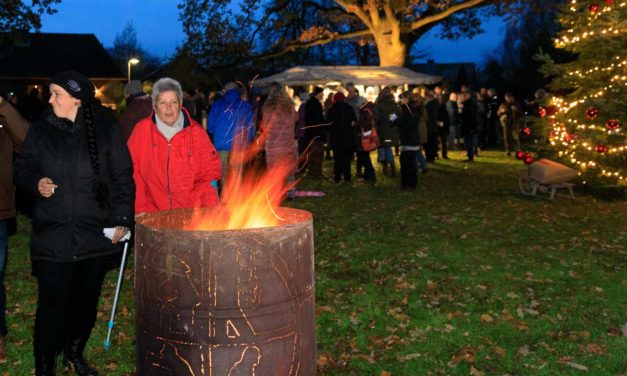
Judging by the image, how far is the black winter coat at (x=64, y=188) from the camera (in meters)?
4.49

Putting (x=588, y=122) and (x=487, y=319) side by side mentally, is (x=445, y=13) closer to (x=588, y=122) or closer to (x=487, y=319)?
(x=588, y=122)

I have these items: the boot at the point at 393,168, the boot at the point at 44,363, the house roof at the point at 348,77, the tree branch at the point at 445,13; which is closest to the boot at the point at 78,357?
the boot at the point at 44,363

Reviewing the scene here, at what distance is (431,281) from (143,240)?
15.1 ft

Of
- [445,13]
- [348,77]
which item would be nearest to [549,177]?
[348,77]

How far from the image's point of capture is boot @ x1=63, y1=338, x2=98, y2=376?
205 inches

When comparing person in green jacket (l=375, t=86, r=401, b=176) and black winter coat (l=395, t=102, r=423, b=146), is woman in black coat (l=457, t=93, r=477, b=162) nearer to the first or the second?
person in green jacket (l=375, t=86, r=401, b=176)

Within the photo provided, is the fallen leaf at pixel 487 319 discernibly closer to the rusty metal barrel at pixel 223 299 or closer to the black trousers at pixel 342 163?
the rusty metal barrel at pixel 223 299

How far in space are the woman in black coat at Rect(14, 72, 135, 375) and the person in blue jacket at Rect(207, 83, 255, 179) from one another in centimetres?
624

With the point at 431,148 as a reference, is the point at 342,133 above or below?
above

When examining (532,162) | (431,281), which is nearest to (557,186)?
(532,162)

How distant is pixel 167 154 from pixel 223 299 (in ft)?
7.41

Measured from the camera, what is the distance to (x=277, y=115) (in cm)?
1225

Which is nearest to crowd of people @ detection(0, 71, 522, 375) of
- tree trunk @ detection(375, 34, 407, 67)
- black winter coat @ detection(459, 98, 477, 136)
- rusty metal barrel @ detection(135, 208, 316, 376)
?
rusty metal barrel @ detection(135, 208, 316, 376)

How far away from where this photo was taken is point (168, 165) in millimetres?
5664
